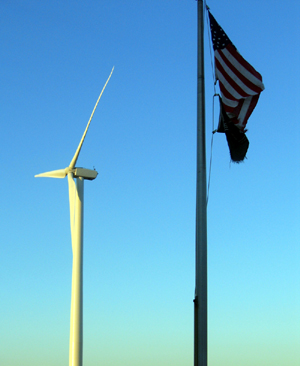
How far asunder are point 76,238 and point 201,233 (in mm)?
9078

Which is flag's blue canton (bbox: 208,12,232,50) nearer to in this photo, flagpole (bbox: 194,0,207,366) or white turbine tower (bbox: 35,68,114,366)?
flagpole (bbox: 194,0,207,366)

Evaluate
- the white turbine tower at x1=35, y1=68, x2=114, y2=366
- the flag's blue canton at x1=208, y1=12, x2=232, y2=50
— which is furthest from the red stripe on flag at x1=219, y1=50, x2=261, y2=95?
the white turbine tower at x1=35, y1=68, x2=114, y2=366

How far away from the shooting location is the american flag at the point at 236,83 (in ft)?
64.0

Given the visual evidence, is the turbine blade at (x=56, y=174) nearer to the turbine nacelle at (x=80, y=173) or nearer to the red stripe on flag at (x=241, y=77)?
the turbine nacelle at (x=80, y=173)

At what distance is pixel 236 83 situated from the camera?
1972cm

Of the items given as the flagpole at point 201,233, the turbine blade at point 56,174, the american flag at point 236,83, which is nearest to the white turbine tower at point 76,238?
the turbine blade at point 56,174

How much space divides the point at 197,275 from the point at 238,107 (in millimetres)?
6710

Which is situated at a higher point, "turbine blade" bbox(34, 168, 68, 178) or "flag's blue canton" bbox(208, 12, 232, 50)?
"flag's blue canton" bbox(208, 12, 232, 50)

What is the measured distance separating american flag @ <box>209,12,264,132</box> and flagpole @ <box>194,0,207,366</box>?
1.05 meters

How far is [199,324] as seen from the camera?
1541cm

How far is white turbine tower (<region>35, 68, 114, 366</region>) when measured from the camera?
22.0 m

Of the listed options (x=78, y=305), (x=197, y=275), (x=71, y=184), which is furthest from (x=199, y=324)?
(x=71, y=184)

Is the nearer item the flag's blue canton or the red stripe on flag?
the red stripe on flag

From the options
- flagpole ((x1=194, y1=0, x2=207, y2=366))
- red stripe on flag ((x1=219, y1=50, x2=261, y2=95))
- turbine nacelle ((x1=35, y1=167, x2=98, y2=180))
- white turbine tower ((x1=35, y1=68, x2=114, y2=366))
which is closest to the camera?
flagpole ((x1=194, y1=0, x2=207, y2=366))
